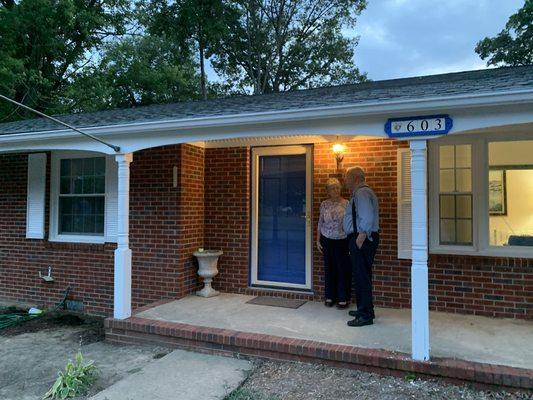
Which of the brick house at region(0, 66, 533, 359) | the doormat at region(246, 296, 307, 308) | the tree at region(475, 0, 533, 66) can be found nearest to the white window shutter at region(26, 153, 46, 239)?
the brick house at region(0, 66, 533, 359)

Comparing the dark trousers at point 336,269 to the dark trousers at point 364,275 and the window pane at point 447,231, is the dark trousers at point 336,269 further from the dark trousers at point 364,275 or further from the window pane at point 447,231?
the window pane at point 447,231

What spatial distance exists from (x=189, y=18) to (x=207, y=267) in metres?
17.3

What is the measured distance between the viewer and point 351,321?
190 inches

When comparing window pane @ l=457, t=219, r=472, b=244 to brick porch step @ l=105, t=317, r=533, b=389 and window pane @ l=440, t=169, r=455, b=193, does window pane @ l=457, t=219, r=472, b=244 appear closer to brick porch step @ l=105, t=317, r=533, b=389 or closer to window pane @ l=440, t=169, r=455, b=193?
window pane @ l=440, t=169, r=455, b=193

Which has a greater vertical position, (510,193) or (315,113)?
(315,113)

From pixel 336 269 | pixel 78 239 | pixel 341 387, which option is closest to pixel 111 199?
pixel 78 239

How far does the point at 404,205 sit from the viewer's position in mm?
5520

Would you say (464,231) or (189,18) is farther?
(189,18)

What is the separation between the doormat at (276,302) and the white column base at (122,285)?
5.21 ft

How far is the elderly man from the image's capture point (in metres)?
4.73

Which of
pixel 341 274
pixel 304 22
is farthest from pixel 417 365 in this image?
pixel 304 22

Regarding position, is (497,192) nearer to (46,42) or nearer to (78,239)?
(78,239)

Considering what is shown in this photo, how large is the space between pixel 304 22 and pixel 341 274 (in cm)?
2133

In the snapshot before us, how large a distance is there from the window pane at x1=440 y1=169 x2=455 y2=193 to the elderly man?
115 centimetres
